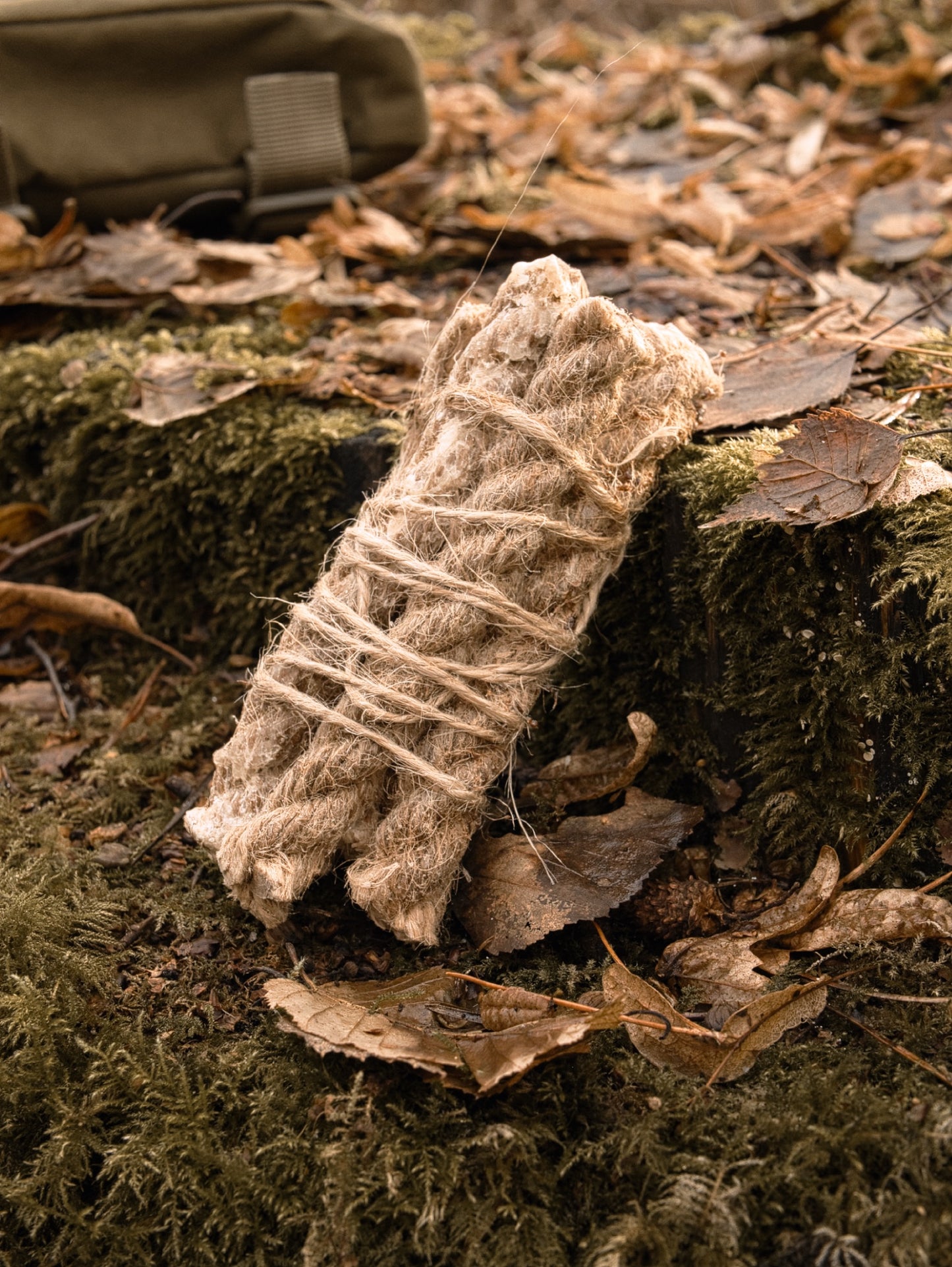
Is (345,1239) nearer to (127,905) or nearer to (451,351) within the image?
(127,905)

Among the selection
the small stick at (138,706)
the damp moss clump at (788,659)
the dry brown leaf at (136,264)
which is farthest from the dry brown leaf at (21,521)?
the damp moss clump at (788,659)

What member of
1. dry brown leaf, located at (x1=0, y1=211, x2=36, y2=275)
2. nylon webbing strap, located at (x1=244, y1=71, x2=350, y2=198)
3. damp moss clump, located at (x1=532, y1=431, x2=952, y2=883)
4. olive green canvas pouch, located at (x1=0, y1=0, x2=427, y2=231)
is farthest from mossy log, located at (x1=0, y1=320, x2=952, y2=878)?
nylon webbing strap, located at (x1=244, y1=71, x2=350, y2=198)

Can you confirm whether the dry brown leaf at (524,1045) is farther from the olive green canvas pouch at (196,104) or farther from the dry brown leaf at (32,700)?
the olive green canvas pouch at (196,104)

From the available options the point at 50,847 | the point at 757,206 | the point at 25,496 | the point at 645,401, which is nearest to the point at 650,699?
the point at 645,401

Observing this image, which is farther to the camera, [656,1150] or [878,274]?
[878,274]

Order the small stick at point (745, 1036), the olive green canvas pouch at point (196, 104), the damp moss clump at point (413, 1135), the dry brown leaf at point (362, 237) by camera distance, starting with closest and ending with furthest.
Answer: the damp moss clump at point (413, 1135) < the small stick at point (745, 1036) < the olive green canvas pouch at point (196, 104) < the dry brown leaf at point (362, 237)

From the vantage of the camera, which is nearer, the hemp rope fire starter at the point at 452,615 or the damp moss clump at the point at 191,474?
the hemp rope fire starter at the point at 452,615

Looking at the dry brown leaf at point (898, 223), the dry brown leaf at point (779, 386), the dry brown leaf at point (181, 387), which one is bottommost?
the dry brown leaf at point (181, 387)
